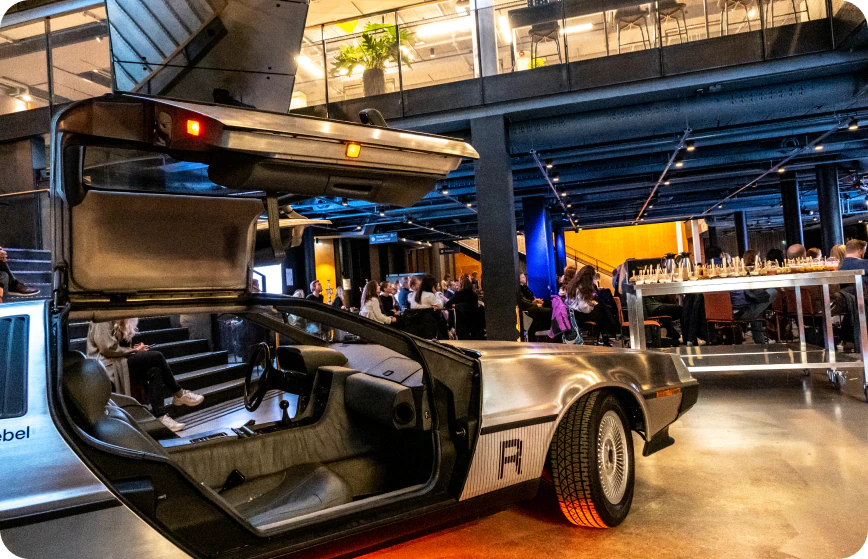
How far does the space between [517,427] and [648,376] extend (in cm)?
106

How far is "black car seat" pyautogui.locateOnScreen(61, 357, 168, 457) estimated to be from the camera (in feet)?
6.14

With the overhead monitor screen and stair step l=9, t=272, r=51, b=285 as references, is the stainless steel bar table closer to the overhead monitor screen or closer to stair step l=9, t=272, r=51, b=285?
the overhead monitor screen

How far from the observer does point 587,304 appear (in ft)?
26.7

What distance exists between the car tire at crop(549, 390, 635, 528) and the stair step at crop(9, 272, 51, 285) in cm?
758

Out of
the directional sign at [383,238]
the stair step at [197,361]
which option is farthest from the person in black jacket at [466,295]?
the directional sign at [383,238]

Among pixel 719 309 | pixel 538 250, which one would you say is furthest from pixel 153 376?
pixel 538 250

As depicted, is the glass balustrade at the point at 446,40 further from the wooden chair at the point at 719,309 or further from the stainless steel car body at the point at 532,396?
the stainless steel car body at the point at 532,396

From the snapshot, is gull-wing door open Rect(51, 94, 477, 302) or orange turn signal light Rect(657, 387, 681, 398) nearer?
gull-wing door open Rect(51, 94, 477, 302)

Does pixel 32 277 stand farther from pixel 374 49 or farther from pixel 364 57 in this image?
pixel 374 49

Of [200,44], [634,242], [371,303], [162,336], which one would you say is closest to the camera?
[200,44]

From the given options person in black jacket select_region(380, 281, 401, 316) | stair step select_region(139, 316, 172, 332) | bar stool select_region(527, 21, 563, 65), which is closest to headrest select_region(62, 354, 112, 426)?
stair step select_region(139, 316, 172, 332)

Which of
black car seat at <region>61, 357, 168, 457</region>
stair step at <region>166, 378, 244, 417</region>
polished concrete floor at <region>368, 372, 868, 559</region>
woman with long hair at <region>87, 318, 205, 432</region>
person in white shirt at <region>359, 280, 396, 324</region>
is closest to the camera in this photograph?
black car seat at <region>61, 357, 168, 457</region>

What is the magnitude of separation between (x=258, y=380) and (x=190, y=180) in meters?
1.23

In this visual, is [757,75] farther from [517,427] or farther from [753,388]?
[517,427]
